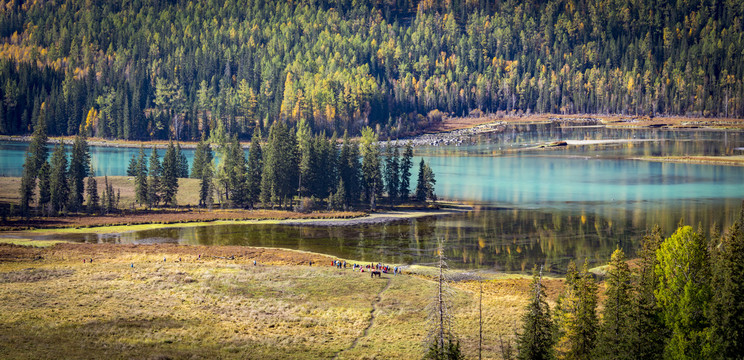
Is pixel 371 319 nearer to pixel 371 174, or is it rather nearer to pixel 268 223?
pixel 268 223

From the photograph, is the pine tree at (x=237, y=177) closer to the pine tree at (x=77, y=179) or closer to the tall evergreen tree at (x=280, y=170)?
the tall evergreen tree at (x=280, y=170)

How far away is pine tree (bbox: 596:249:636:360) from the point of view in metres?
40.0

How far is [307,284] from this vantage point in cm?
6191

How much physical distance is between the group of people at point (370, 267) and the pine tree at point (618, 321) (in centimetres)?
2731

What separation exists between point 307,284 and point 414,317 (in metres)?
13.1

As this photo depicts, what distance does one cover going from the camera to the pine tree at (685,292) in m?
42.6

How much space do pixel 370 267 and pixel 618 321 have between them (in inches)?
1236

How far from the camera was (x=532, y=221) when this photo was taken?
9819cm

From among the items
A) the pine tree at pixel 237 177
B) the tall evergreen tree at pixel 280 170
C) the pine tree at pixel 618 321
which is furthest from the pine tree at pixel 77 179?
the pine tree at pixel 618 321

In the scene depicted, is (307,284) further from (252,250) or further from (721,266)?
(721,266)

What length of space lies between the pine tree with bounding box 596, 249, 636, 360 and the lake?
28.4m

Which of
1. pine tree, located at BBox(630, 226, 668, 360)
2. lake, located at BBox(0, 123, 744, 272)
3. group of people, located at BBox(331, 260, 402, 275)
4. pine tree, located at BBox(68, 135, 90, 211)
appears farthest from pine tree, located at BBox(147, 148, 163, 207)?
pine tree, located at BBox(630, 226, 668, 360)

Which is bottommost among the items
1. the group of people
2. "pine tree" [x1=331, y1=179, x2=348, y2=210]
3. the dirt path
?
the dirt path

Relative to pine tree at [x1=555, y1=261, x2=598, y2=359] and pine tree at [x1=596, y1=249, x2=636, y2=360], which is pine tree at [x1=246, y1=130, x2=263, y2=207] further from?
pine tree at [x1=596, y1=249, x2=636, y2=360]
